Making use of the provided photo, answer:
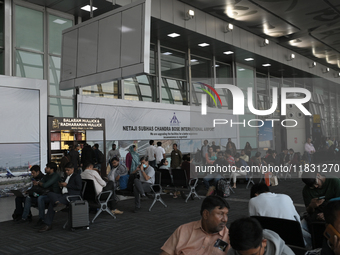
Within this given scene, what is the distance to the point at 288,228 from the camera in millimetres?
2559

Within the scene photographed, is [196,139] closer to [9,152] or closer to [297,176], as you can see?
[297,176]

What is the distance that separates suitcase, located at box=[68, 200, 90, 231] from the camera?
5.08 m

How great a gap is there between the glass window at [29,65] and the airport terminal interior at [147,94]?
0.03m

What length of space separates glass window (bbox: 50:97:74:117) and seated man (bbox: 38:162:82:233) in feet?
18.6

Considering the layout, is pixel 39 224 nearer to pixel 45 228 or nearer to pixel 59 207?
pixel 45 228

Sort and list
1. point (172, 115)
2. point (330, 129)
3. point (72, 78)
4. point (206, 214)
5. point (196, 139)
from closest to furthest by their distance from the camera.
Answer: point (206, 214) < point (72, 78) < point (172, 115) < point (196, 139) < point (330, 129)

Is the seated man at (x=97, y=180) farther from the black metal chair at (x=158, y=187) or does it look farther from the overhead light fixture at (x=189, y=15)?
the overhead light fixture at (x=189, y=15)

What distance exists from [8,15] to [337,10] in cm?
1237

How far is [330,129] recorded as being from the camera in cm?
1706

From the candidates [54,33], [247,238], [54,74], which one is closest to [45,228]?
[247,238]

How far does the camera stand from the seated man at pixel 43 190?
5.48 m

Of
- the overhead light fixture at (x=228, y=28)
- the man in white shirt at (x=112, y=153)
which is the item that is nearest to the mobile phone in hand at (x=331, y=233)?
the man in white shirt at (x=112, y=153)

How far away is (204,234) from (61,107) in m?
9.82

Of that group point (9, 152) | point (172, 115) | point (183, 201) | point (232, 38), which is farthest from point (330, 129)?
point (9, 152)
